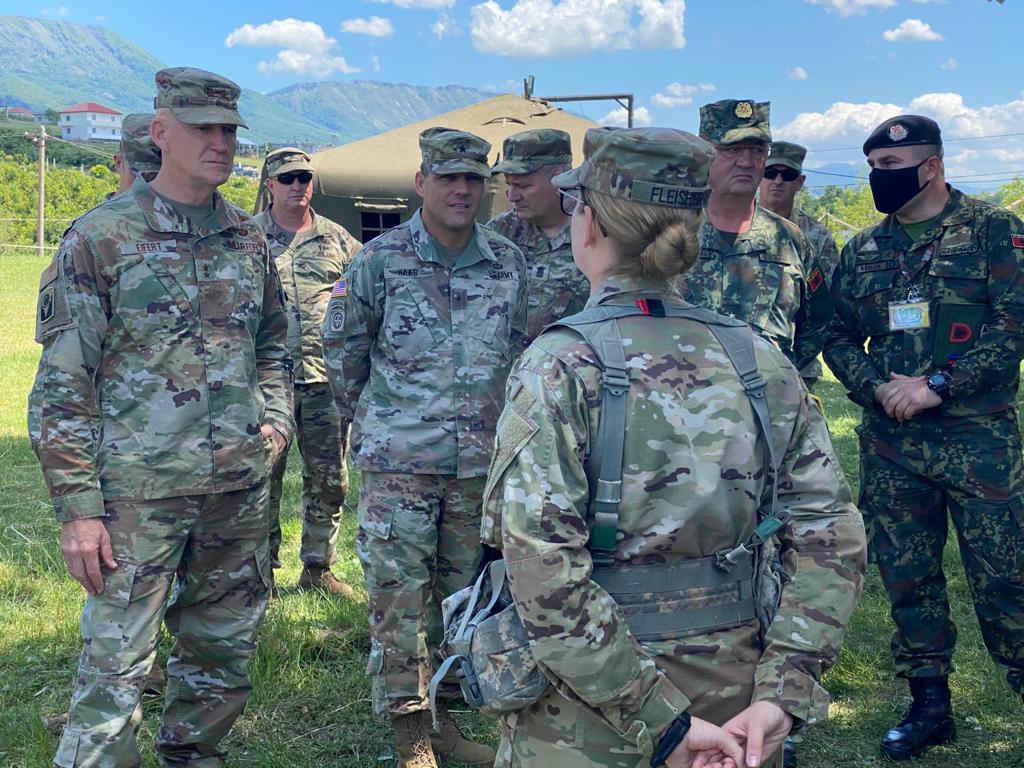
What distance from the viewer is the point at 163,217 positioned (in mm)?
3135

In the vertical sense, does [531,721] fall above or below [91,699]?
above

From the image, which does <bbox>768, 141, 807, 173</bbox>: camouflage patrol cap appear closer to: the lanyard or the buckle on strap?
the lanyard

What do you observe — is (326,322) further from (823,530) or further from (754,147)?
(823,530)

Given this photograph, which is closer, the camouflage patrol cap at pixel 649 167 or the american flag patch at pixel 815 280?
the camouflage patrol cap at pixel 649 167

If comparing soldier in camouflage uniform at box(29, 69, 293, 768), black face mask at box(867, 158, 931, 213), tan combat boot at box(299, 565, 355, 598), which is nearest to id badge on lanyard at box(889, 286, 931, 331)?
black face mask at box(867, 158, 931, 213)

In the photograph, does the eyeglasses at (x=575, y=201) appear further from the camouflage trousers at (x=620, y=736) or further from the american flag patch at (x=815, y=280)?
the american flag patch at (x=815, y=280)

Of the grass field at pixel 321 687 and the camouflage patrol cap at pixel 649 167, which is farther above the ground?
the camouflage patrol cap at pixel 649 167

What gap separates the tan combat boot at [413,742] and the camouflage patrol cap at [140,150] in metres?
2.48

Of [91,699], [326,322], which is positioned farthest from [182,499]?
[326,322]

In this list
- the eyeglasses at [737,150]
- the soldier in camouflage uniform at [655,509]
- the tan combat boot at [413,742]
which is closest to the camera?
the soldier in camouflage uniform at [655,509]

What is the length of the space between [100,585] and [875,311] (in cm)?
297

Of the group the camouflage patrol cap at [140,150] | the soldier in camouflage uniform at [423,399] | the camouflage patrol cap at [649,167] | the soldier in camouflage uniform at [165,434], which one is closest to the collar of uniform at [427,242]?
the soldier in camouflage uniform at [423,399]

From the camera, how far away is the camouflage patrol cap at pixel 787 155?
5.75 meters

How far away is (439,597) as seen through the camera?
396 cm
